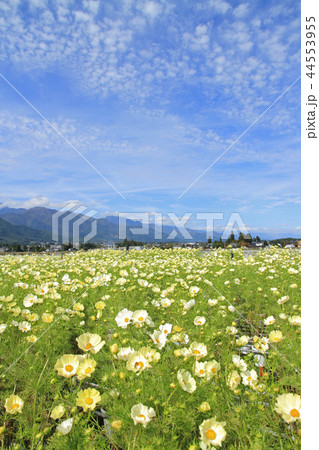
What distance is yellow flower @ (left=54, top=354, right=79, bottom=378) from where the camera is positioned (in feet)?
4.83

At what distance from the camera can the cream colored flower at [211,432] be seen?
1.19m

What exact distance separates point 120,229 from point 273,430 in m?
10.6

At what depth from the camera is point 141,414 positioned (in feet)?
4.06

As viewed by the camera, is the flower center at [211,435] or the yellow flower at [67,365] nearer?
the flower center at [211,435]

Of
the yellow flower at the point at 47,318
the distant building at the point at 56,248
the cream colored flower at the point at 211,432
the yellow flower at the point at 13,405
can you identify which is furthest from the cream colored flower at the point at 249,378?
the distant building at the point at 56,248

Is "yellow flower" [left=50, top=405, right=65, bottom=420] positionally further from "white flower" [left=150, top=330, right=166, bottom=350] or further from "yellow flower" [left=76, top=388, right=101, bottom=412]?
"white flower" [left=150, top=330, right=166, bottom=350]

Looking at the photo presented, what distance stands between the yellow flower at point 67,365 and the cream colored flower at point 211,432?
696 millimetres

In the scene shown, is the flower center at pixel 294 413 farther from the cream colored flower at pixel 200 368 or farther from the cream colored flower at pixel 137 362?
the cream colored flower at pixel 137 362

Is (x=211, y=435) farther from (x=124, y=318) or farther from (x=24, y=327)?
(x=24, y=327)

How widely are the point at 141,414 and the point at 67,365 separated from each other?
0.50 m

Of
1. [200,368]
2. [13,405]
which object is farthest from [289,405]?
[13,405]
